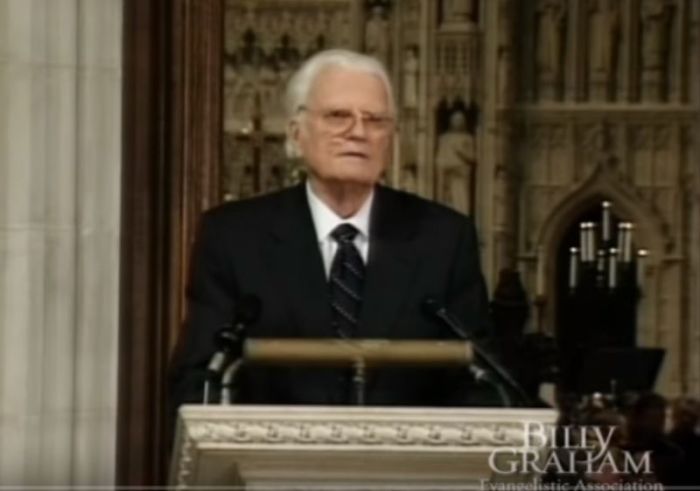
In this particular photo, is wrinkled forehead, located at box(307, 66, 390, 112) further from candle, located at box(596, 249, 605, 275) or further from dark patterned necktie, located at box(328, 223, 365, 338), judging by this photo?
candle, located at box(596, 249, 605, 275)

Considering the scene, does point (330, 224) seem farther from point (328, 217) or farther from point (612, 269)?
point (612, 269)

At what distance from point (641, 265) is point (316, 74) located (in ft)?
21.1

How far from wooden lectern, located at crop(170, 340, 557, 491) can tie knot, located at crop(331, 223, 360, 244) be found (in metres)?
0.70

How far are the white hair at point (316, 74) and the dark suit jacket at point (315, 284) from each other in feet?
0.49

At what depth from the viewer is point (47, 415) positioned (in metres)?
4.82

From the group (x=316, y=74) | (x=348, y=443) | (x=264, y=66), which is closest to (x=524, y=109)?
(x=264, y=66)

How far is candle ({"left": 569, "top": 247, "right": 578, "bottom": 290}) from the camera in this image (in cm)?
974

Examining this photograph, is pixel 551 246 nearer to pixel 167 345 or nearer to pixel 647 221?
pixel 647 221

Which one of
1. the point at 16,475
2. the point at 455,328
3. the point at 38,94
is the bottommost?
the point at 16,475

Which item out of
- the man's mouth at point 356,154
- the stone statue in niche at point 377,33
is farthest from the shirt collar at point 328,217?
the stone statue in niche at point 377,33

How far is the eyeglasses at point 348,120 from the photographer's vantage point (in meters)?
3.53

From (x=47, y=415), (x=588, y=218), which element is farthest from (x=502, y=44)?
(x=47, y=415)

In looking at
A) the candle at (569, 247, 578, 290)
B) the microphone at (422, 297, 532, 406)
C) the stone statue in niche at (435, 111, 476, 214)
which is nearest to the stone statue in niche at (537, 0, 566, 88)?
the stone statue in niche at (435, 111, 476, 214)

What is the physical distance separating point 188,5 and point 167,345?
76 cm
